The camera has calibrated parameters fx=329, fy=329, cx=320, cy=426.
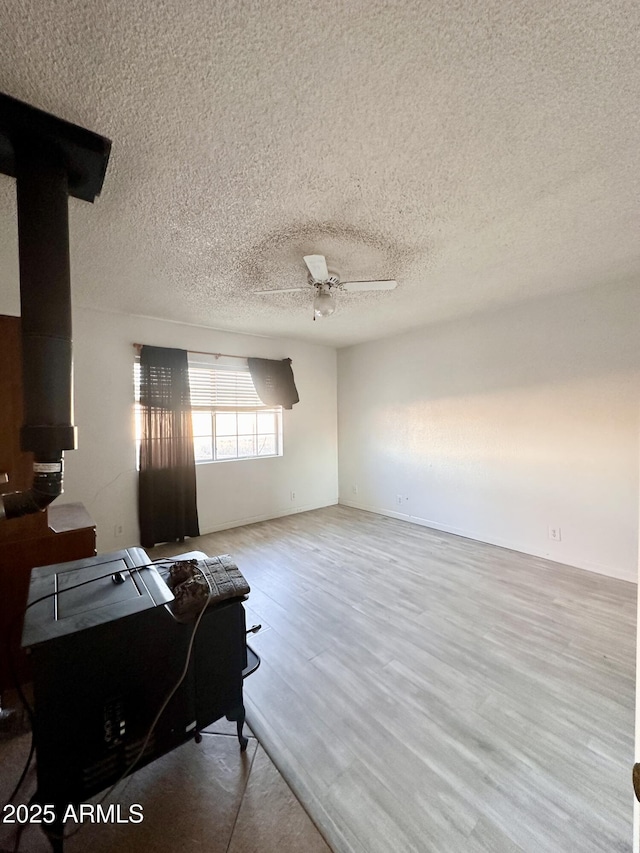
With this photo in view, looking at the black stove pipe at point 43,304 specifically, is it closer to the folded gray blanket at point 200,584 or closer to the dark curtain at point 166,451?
the folded gray blanket at point 200,584

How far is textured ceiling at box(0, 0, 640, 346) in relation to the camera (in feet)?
3.01

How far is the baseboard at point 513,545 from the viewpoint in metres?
2.76

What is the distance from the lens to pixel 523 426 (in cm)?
328

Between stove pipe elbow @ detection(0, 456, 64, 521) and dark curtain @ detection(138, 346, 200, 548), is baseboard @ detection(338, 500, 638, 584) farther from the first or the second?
stove pipe elbow @ detection(0, 456, 64, 521)

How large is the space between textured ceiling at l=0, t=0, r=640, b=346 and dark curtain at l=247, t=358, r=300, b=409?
75.5 inches

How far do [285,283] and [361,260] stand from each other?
0.69 metres

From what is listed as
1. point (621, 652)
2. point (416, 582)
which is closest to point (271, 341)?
point (416, 582)

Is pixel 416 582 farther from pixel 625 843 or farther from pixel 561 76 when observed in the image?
pixel 561 76

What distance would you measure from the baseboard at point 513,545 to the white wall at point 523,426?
Answer: 12 millimetres

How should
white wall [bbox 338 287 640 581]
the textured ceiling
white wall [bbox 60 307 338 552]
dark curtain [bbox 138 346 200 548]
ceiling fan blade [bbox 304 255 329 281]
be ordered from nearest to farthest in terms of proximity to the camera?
the textured ceiling, ceiling fan blade [bbox 304 255 329 281], white wall [bbox 338 287 640 581], white wall [bbox 60 307 338 552], dark curtain [bbox 138 346 200 548]

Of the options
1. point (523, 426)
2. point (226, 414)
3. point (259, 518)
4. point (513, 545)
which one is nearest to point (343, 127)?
point (523, 426)

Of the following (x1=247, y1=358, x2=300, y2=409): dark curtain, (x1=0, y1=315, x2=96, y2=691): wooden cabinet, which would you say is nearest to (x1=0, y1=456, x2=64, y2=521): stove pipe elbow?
(x1=0, y1=315, x2=96, y2=691): wooden cabinet

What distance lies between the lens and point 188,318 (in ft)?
11.6

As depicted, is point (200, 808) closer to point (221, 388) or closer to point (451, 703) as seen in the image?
point (451, 703)
